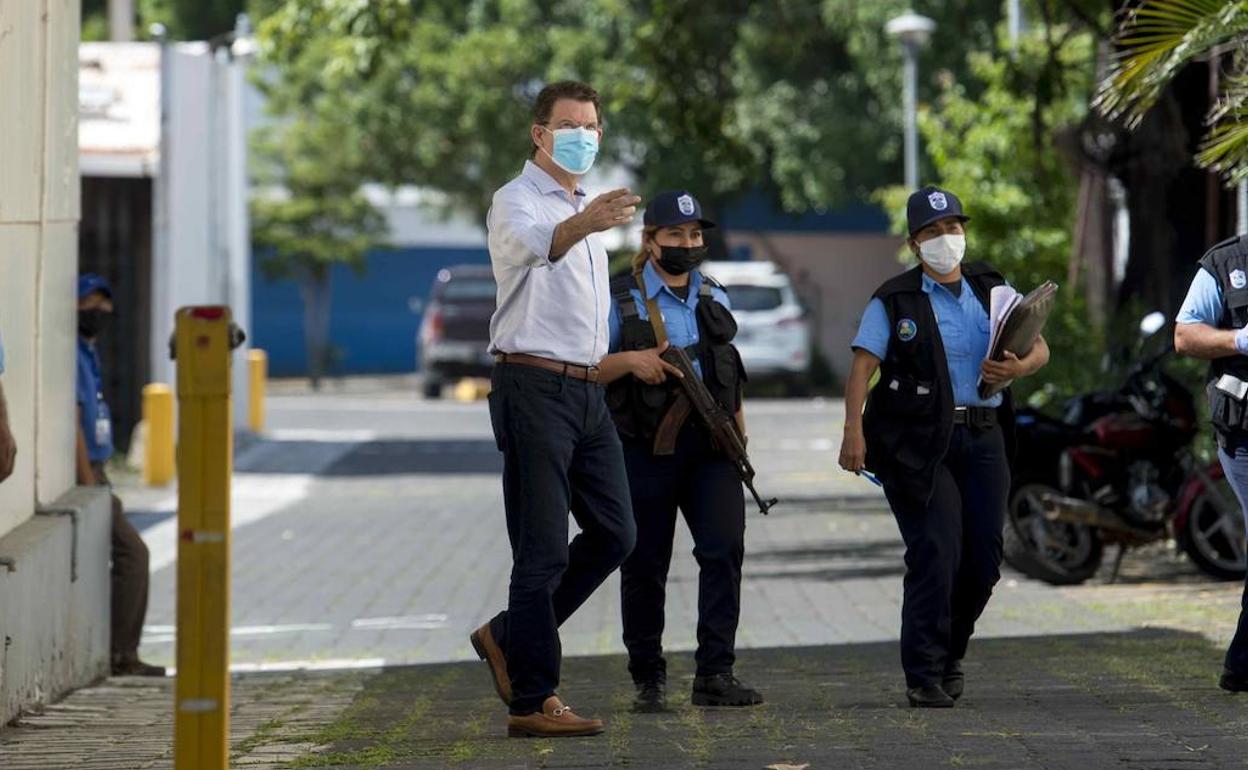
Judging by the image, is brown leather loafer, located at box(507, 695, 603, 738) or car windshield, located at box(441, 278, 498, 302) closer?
brown leather loafer, located at box(507, 695, 603, 738)

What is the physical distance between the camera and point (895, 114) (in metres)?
41.2

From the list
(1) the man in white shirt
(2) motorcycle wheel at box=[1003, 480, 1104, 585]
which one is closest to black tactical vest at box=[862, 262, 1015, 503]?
(1) the man in white shirt

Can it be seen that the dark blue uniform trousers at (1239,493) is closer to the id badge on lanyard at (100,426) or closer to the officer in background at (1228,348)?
the officer in background at (1228,348)

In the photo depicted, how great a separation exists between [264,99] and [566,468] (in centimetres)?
4789

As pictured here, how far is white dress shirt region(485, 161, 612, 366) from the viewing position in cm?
729

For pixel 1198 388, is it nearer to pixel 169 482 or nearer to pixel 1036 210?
pixel 1036 210

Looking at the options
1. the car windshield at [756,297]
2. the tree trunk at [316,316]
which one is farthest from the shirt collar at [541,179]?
the tree trunk at [316,316]

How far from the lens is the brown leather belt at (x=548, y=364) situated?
739cm

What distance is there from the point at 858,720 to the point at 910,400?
1134 mm

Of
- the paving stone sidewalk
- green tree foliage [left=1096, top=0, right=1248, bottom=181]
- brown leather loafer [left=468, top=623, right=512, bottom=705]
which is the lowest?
the paving stone sidewalk

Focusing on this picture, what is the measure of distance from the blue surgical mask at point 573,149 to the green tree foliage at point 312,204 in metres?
40.1

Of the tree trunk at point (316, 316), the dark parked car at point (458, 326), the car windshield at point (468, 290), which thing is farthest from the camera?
the tree trunk at point (316, 316)

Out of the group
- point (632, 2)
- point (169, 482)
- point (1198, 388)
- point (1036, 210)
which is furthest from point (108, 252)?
point (632, 2)

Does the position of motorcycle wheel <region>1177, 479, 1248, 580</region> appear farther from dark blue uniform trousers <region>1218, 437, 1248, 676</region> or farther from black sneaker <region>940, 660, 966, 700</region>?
black sneaker <region>940, 660, 966, 700</region>
